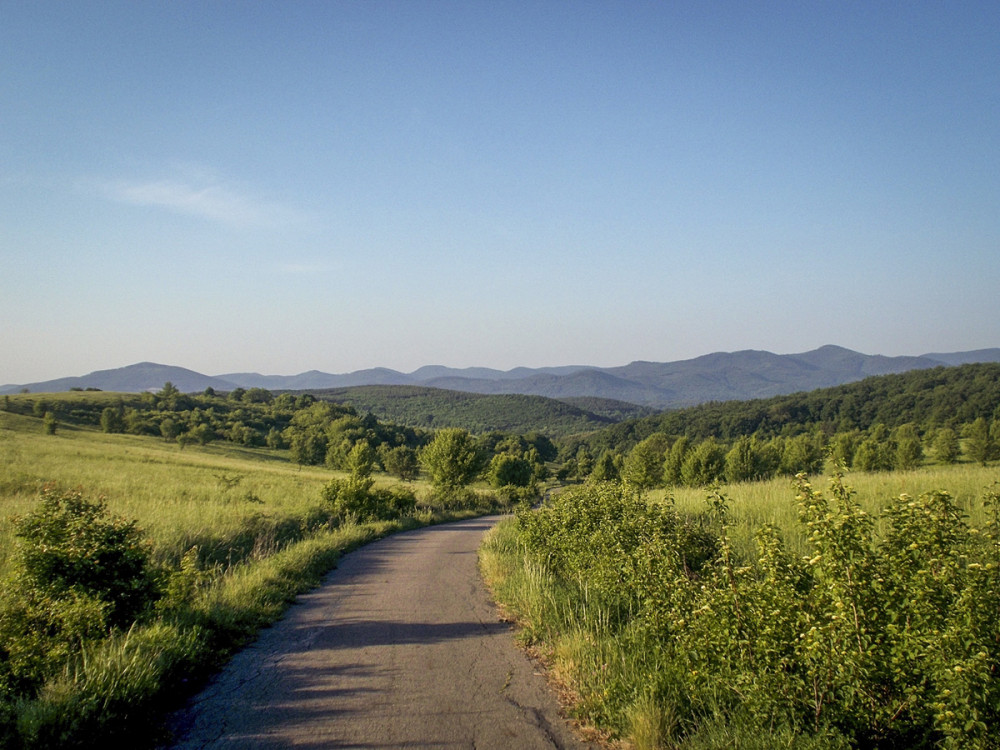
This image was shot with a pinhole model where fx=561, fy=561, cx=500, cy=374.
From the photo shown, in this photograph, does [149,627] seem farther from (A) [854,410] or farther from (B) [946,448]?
(A) [854,410]

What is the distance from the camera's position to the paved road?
15.6 ft

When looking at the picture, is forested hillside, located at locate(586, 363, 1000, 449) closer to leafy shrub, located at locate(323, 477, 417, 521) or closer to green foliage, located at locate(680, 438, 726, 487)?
green foliage, located at locate(680, 438, 726, 487)

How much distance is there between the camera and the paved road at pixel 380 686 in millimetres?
4754

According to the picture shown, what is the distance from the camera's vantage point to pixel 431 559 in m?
14.6

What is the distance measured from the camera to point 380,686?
5.77 meters

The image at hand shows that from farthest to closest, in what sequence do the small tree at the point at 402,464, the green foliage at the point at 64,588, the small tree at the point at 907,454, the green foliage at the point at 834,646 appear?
the small tree at the point at 402,464, the small tree at the point at 907,454, the green foliage at the point at 64,588, the green foliage at the point at 834,646

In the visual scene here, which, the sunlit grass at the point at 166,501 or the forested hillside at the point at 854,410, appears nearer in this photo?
the sunlit grass at the point at 166,501

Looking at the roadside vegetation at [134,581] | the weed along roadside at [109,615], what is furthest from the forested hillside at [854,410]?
the weed along roadside at [109,615]

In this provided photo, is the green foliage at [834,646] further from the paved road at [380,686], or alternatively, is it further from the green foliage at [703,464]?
the green foliage at [703,464]

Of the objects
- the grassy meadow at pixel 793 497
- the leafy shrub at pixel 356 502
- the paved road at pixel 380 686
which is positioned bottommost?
the leafy shrub at pixel 356 502

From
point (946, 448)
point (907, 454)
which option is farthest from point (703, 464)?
point (946, 448)

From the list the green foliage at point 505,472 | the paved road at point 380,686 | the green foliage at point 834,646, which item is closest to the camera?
the green foliage at point 834,646

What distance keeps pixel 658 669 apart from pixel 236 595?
6.37 meters

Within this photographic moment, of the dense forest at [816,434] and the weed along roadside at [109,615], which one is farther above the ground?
the weed along roadside at [109,615]
